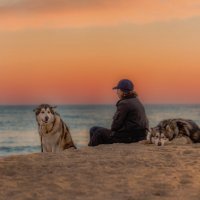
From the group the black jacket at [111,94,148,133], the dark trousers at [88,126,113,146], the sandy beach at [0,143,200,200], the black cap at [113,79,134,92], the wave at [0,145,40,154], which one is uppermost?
the black cap at [113,79,134,92]

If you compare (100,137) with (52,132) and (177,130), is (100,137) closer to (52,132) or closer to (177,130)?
(52,132)

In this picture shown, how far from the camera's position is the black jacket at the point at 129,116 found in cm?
1266

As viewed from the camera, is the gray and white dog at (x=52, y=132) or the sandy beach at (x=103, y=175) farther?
the gray and white dog at (x=52, y=132)

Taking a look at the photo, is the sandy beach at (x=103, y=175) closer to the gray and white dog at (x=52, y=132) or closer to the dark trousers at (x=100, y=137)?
the dark trousers at (x=100, y=137)

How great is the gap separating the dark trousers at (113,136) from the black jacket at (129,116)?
3.4 inches

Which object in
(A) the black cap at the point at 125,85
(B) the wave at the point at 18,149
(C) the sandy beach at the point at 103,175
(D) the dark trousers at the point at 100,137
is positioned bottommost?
(B) the wave at the point at 18,149

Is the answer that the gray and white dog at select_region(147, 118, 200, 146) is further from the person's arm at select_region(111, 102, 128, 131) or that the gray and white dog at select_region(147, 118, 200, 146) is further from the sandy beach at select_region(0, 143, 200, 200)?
the sandy beach at select_region(0, 143, 200, 200)

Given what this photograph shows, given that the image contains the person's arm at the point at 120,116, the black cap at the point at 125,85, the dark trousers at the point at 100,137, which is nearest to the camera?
A: the person's arm at the point at 120,116

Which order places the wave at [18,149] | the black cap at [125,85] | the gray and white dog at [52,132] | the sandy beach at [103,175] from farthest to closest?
1. the wave at [18,149]
2. the gray and white dog at [52,132]
3. the black cap at [125,85]
4. the sandy beach at [103,175]

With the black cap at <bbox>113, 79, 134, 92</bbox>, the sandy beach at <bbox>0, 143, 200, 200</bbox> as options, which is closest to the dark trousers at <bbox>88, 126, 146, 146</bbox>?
the black cap at <bbox>113, 79, 134, 92</bbox>

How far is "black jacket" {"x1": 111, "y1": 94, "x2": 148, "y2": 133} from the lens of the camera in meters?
12.7

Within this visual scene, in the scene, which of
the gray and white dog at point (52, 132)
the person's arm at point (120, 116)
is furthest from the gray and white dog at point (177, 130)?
the gray and white dog at point (52, 132)

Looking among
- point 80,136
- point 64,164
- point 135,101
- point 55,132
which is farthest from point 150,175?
point 80,136

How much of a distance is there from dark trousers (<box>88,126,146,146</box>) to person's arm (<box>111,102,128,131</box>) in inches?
6.6
